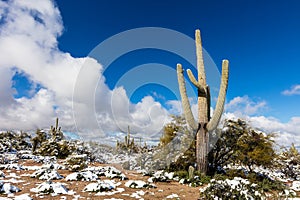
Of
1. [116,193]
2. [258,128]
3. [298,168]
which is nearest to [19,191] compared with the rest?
[116,193]

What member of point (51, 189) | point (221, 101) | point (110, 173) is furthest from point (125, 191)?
point (221, 101)

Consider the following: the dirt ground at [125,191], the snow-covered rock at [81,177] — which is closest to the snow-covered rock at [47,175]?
the dirt ground at [125,191]

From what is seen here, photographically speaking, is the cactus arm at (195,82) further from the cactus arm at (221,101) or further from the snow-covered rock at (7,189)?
the snow-covered rock at (7,189)

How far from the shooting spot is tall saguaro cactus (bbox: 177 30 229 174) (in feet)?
36.4

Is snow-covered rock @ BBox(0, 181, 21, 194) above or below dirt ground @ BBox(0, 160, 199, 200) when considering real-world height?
above

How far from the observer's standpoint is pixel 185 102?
11602 millimetres

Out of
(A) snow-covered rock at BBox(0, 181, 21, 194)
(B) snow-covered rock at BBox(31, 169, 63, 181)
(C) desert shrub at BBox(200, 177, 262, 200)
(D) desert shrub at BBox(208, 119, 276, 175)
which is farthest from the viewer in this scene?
(D) desert shrub at BBox(208, 119, 276, 175)

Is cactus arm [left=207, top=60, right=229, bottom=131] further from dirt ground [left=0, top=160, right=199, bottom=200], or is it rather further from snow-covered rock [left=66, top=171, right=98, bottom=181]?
snow-covered rock [left=66, top=171, right=98, bottom=181]

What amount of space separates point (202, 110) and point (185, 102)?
3.04 feet

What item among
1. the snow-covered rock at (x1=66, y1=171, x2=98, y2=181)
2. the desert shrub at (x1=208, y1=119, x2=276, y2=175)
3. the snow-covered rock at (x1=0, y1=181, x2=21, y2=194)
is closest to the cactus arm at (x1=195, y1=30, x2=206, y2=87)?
the desert shrub at (x1=208, y1=119, x2=276, y2=175)

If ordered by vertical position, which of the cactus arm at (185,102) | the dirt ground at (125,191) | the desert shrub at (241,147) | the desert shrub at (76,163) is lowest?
the dirt ground at (125,191)

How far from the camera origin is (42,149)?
19.7 m

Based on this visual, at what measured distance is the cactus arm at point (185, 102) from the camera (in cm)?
1136

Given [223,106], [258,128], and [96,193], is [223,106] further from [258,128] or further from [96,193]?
[96,193]
